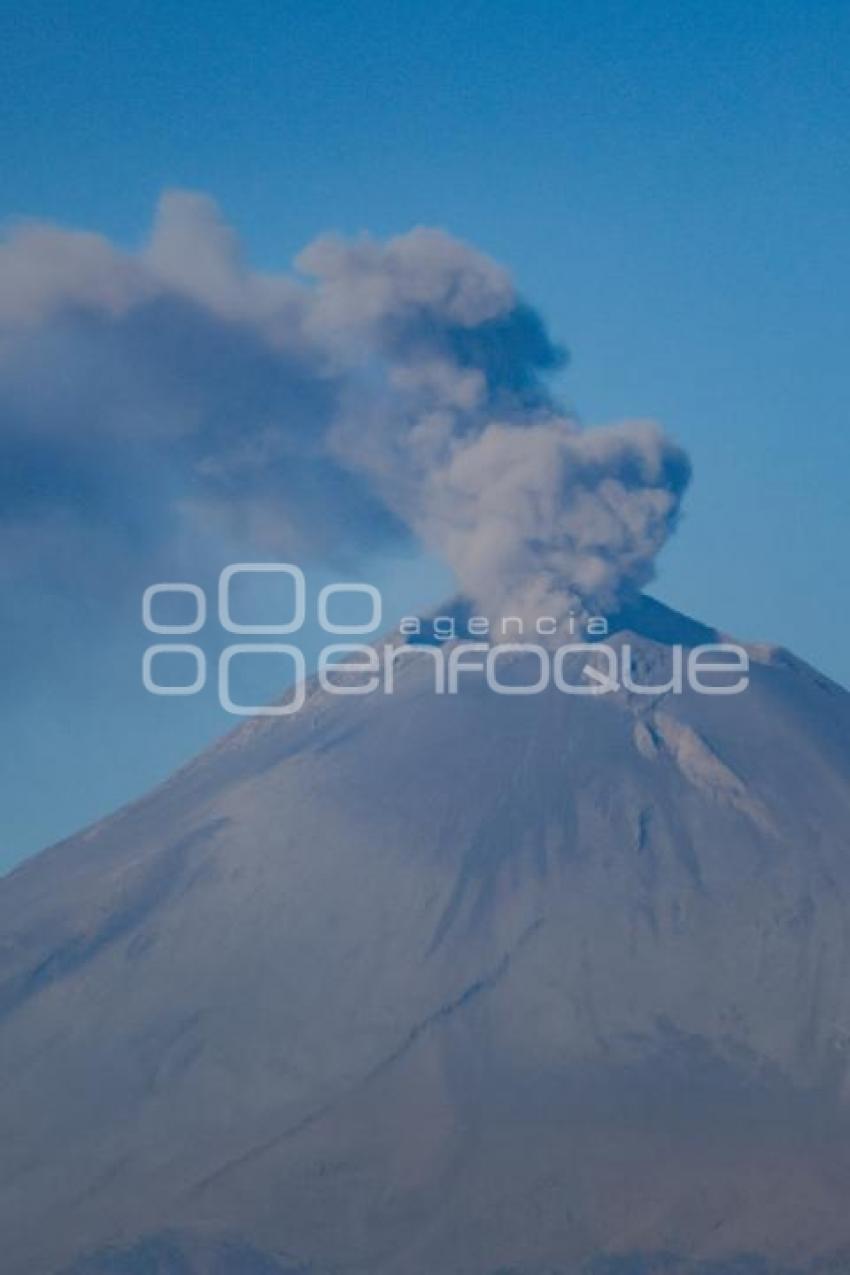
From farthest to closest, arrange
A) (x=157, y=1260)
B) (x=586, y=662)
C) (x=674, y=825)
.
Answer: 1. (x=586, y=662)
2. (x=674, y=825)
3. (x=157, y=1260)

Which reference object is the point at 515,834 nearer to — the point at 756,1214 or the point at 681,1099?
the point at 681,1099

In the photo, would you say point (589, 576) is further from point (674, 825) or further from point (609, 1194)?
point (609, 1194)

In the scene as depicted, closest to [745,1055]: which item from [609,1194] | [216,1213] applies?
[609,1194]


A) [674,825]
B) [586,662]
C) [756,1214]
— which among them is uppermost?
[586,662]

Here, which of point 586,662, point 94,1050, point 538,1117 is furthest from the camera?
point 586,662

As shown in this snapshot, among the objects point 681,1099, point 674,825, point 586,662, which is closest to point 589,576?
point 586,662

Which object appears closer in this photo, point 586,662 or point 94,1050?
point 94,1050

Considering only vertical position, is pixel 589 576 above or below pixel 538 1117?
above
